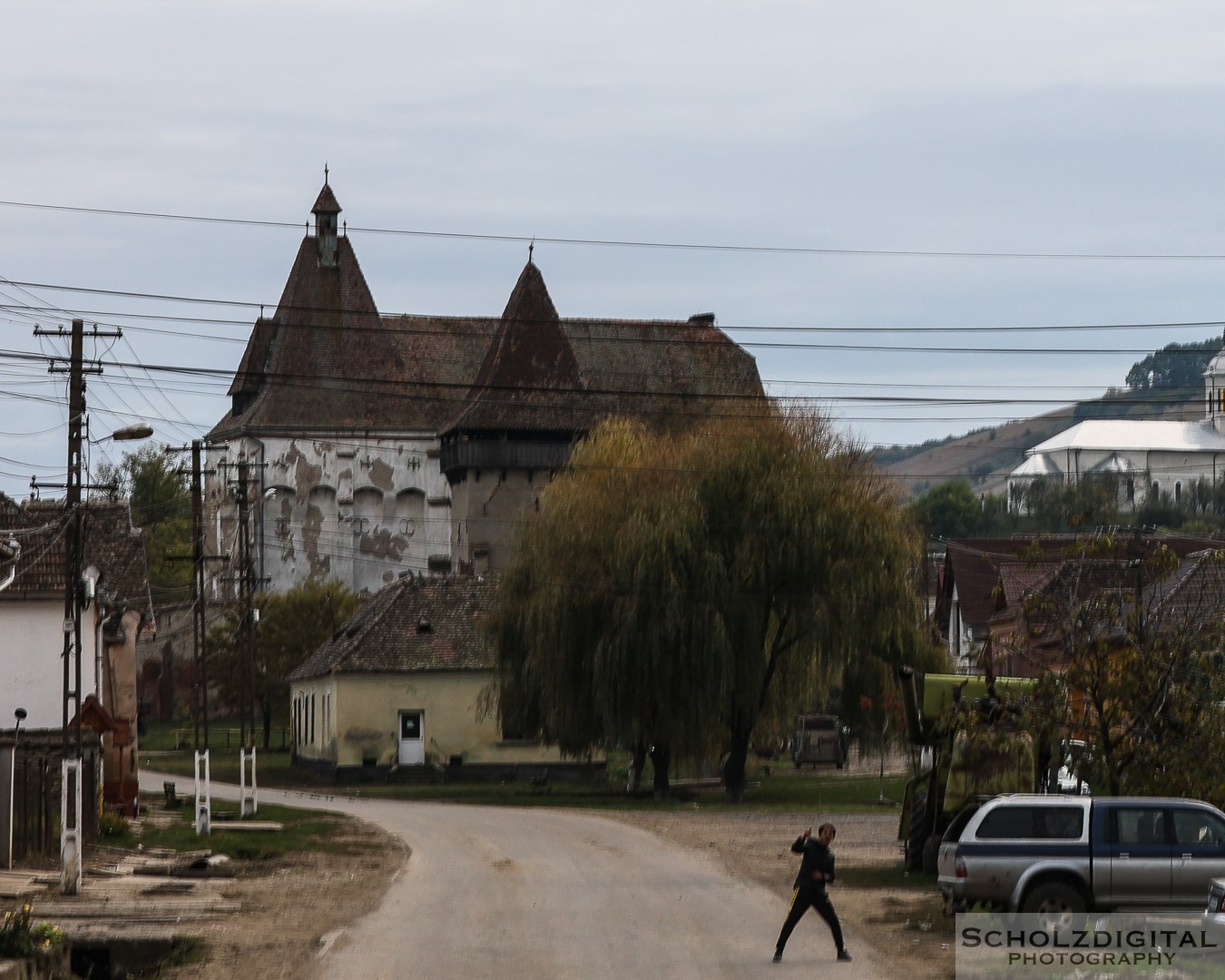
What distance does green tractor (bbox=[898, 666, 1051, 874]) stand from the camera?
68.5 ft

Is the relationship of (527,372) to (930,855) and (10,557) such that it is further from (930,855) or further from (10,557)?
(930,855)

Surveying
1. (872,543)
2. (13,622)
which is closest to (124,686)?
(13,622)

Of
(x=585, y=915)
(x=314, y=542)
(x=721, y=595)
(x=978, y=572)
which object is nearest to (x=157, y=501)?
(x=314, y=542)

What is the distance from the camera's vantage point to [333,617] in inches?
2884

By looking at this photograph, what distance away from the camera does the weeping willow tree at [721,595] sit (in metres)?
40.7

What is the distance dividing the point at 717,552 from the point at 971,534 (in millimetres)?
140903

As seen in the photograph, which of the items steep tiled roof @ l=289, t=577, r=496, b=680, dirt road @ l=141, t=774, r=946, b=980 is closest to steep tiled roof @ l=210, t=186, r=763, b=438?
steep tiled roof @ l=289, t=577, r=496, b=680

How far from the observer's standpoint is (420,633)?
2133 inches

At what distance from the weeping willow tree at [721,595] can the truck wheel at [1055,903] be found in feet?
74.9

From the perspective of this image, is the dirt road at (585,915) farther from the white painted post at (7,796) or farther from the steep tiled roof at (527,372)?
the steep tiled roof at (527,372)

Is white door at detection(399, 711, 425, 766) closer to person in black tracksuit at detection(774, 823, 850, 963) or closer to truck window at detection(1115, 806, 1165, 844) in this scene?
truck window at detection(1115, 806, 1165, 844)

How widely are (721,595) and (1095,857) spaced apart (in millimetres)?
23687

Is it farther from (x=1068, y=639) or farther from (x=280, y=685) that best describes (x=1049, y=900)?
(x=280, y=685)

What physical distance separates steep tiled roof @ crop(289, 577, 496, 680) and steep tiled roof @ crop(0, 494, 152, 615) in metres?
10.7
